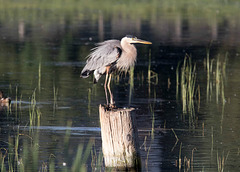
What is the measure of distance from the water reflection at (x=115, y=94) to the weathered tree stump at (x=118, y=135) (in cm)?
24

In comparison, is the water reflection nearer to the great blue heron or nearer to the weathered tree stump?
the weathered tree stump

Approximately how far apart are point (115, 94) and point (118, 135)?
591 cm

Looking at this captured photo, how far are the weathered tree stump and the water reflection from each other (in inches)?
9.6

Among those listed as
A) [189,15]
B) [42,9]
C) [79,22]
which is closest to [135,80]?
[79,22]

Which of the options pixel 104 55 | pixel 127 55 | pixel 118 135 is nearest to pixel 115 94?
pixel 127 55

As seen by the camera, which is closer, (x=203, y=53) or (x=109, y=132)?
(x=109, y=132)

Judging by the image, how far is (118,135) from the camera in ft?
28.1

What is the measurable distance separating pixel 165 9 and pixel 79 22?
1174cm

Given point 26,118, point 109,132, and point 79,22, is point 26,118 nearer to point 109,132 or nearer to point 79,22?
point 109,132

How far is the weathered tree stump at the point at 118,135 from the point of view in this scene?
28.0 feet

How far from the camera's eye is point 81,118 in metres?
11.9

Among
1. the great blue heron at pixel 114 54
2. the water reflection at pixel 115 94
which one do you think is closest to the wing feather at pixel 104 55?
the great blue heron at pixel 114 54

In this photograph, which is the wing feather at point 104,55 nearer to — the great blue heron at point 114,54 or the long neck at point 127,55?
the great blue heron at point 114,54

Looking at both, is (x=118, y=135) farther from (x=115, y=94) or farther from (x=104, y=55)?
(x=115, y=94)
